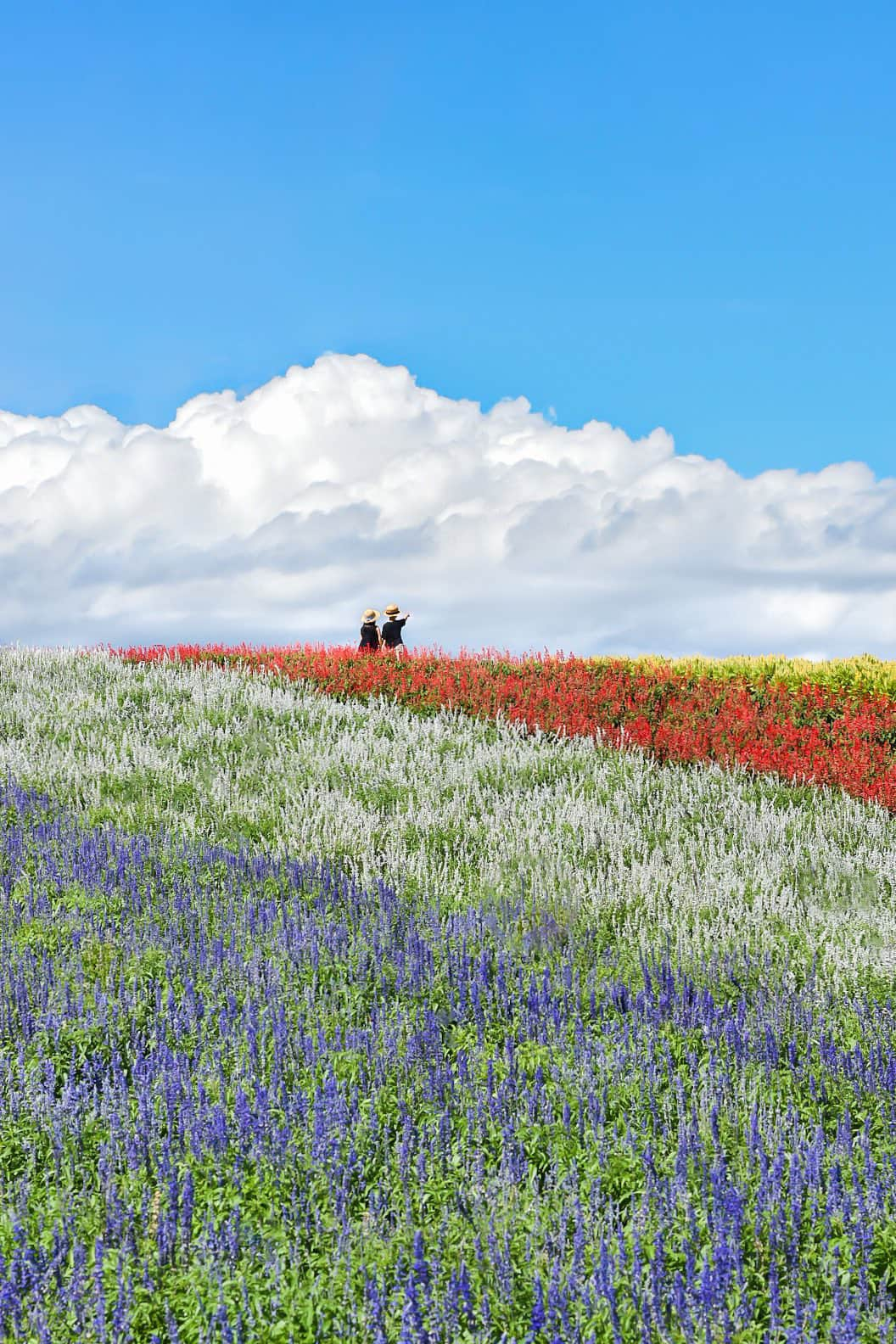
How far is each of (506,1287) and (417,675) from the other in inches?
536

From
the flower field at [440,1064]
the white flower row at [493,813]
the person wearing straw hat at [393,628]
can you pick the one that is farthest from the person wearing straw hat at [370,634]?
the flower field at [440,1064]

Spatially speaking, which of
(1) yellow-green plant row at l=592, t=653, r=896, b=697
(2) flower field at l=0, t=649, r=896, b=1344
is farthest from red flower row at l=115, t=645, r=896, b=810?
(2) flower field at l=0, t=649, r=896, b=1344

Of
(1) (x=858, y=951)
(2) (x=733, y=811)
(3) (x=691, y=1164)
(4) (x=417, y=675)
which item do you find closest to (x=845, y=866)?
(2) (x=733, y=811)

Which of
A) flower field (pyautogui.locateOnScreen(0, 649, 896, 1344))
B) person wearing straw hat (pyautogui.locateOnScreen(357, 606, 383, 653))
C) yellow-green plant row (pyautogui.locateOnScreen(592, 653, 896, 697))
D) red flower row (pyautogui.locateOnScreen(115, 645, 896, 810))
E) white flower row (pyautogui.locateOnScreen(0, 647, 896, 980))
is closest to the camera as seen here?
flower field (pyautogui.locateOnScreen(0, 649, 896, 1344))

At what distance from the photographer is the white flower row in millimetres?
6668

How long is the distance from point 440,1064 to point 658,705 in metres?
10.6

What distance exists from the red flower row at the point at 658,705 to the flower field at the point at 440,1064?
1917mm

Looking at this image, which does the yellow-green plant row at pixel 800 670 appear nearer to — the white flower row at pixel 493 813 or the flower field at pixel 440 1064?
the white flower row at pixel 493 813

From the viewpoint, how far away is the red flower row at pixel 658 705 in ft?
38.1

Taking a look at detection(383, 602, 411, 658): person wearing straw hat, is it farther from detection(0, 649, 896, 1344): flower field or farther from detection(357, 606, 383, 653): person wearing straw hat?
detection(0, 649, 896, 1344): flower field

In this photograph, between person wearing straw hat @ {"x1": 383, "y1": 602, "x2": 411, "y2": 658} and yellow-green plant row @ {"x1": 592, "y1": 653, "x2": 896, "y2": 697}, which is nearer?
yellow-green plant row @ {"x1": 592, "y1": 653, "x2": 896, "y2": 697}

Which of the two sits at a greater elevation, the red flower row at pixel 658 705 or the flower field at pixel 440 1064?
the red flower row at pixel 658 705

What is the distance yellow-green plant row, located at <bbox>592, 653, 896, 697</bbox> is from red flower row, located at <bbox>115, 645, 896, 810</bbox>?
1.09 ft

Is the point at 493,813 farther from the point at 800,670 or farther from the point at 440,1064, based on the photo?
the point at 800,670
